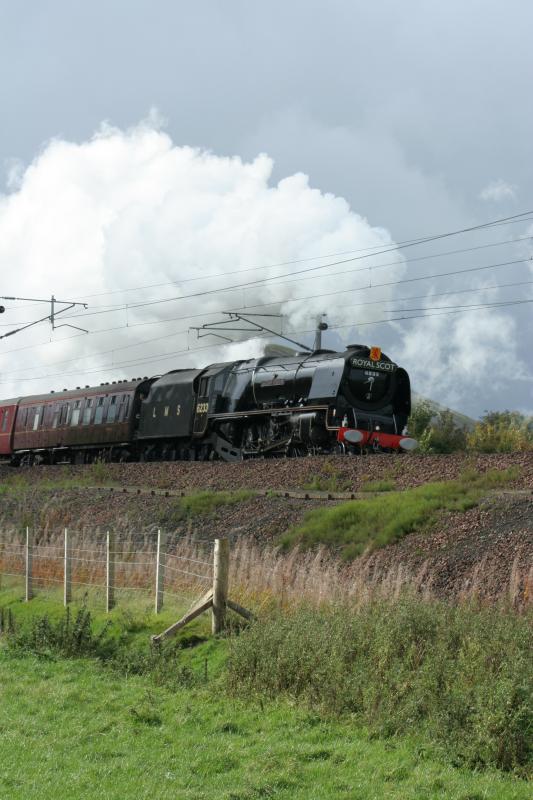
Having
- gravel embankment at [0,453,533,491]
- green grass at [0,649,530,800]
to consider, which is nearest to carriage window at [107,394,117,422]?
gravel embankment at [0,453,533,491]

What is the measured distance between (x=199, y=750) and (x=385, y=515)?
968 cm

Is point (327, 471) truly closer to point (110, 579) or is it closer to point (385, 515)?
point (385, 515)

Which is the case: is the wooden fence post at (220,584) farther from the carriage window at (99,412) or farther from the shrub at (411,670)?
the carriage window at (99,412)

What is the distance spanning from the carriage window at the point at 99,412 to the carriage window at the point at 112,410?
2.39 feet

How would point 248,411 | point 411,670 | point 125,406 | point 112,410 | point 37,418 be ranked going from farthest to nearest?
point 37,418, point 112,410, point 125,406, point 248,411, point 411,670

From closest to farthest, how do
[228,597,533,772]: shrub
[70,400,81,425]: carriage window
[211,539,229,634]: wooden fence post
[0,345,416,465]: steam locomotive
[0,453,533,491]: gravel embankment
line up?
[228,597,533,772]: shrub → [211,539,229,634]: wooden fence post → [0,453,533,491]: gravel embankment → [0,345,416,465]: steam locomotive → [70,400,81,425]: carriage window

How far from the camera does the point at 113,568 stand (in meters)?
17.0

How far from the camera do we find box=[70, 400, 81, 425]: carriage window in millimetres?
43156

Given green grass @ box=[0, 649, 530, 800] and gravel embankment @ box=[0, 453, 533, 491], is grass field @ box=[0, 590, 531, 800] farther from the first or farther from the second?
gravel embankment @ box=[0, 453, 533, 491]

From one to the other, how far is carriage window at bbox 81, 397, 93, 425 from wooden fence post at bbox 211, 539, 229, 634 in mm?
29666

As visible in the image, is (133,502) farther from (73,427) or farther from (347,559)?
(73,427)

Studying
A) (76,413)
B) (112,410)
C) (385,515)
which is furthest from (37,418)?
(385,515)

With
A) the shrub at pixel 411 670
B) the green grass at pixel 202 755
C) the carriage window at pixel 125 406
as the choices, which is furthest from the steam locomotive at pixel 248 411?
the green grass at pixel 202 755

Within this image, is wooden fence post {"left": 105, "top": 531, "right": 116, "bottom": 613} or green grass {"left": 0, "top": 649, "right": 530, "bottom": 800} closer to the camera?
green grass {"left": 0, "top": 649, "right": 530, "bottom": 800}
